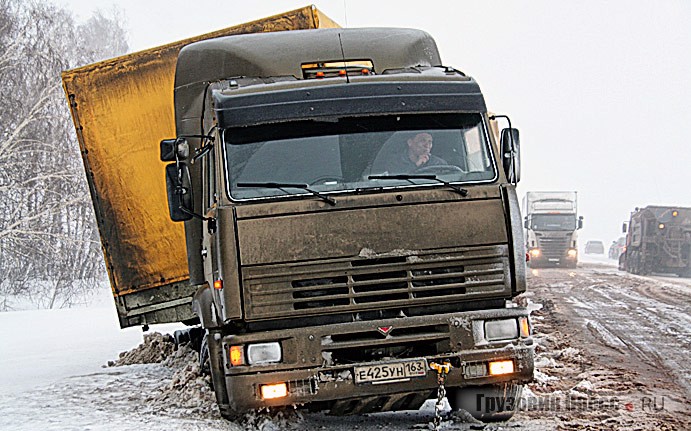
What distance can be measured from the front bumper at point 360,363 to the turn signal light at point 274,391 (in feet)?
0.08

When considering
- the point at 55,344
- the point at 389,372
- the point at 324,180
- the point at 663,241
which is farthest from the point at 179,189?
the point at 663,241

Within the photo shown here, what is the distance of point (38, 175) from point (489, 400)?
1999 cm

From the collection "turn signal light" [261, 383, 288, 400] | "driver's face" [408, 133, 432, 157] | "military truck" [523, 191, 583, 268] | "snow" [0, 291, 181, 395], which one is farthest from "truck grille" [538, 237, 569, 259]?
"turn signal light" [261, 383, 288, 400]

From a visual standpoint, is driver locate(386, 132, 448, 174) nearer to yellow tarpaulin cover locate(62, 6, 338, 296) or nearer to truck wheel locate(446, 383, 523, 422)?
truck wheel locate(446, 383, 523, 422)

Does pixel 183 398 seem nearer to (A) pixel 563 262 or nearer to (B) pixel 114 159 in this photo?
(B) pixel 114 159

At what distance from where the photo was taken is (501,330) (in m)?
5.84

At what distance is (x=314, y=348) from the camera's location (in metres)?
5.69

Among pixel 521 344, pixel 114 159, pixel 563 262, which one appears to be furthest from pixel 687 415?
pixel 563 262

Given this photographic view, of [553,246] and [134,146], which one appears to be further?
[553,246]

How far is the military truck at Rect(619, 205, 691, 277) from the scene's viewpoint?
1419 inches

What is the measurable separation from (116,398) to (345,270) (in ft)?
11.8

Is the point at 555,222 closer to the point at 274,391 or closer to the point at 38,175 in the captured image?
the point at 38,175

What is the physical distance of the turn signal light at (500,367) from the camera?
584 cm

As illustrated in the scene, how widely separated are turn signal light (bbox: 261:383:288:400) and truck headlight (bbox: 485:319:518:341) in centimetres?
144
